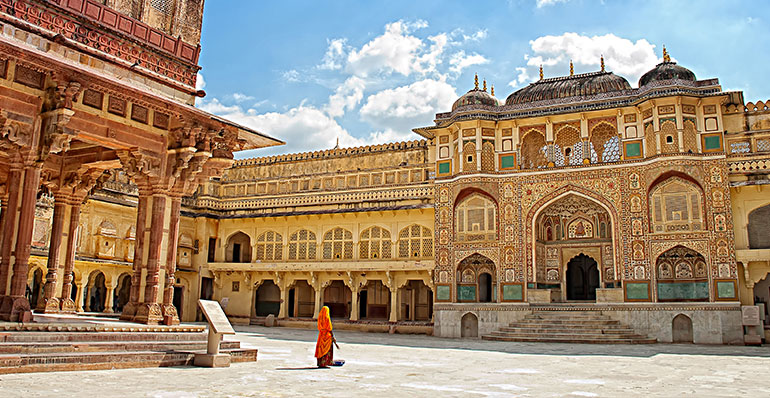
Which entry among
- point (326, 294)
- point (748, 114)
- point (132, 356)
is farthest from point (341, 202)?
point (132, 356)

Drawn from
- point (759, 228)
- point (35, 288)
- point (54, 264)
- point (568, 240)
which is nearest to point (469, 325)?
point (568, 240)

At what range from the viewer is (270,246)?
96.4ft

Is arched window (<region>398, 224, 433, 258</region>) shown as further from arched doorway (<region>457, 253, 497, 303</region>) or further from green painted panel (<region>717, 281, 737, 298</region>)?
green painted panel (<region>717, 281, 737, 298</region>)

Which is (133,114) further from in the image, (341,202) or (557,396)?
(341,202)

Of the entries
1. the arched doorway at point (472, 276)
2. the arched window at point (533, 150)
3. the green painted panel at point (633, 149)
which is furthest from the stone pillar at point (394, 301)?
the green painted panel at point (633, 149)

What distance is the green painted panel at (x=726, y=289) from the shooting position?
20.0 meters

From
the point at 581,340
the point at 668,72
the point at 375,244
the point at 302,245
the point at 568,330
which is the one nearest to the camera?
the point at 581,340

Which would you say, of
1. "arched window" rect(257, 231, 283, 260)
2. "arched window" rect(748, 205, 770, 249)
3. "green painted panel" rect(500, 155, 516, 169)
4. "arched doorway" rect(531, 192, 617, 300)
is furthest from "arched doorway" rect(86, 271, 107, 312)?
"arched window" rect(748, 205, 770, 249)

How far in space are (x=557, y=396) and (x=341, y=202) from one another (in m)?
21.1

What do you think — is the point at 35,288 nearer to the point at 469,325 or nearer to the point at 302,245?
the point at 302,245

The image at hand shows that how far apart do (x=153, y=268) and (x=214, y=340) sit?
79.1 inches

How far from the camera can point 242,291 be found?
29578mm

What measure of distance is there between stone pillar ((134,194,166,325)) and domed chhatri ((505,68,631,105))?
Answer: 1699 centimetres

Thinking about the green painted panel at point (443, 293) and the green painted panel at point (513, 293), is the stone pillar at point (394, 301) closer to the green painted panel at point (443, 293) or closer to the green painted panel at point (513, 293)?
the green painted panel at point (443, 293)
